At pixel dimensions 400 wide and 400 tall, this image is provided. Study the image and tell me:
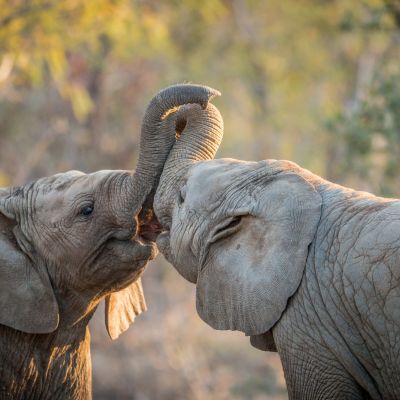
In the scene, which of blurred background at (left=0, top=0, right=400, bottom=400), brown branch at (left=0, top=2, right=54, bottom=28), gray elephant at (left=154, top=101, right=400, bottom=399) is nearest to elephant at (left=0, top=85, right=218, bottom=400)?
gray elephant at (left=154, top=101, right=400, bottom=399)

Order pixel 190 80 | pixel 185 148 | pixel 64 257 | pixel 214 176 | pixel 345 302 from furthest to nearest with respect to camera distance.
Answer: pixel 190 80, pixel 64 257, pixel 185 148, pixel 214 176, pixel 345 302

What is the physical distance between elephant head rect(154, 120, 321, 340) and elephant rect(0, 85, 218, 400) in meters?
0.29

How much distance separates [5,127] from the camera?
17.4m

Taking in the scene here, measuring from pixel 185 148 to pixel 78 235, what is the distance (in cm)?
90

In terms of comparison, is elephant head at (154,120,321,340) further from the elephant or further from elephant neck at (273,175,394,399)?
the elephant

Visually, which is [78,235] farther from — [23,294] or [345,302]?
[345,302]

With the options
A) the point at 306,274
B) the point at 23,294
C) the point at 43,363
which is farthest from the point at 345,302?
the point at 43,363

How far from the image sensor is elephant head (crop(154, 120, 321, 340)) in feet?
17.0

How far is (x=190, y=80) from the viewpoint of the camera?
54.4 ft

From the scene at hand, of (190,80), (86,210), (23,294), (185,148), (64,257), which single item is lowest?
(190,80)

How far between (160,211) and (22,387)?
1.50m

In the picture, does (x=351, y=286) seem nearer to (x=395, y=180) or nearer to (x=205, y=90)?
(x=205, y=90)

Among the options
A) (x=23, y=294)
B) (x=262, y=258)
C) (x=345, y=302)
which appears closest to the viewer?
(x=345, y=302)

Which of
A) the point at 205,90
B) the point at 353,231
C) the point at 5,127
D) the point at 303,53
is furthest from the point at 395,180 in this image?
the point at 303,53
